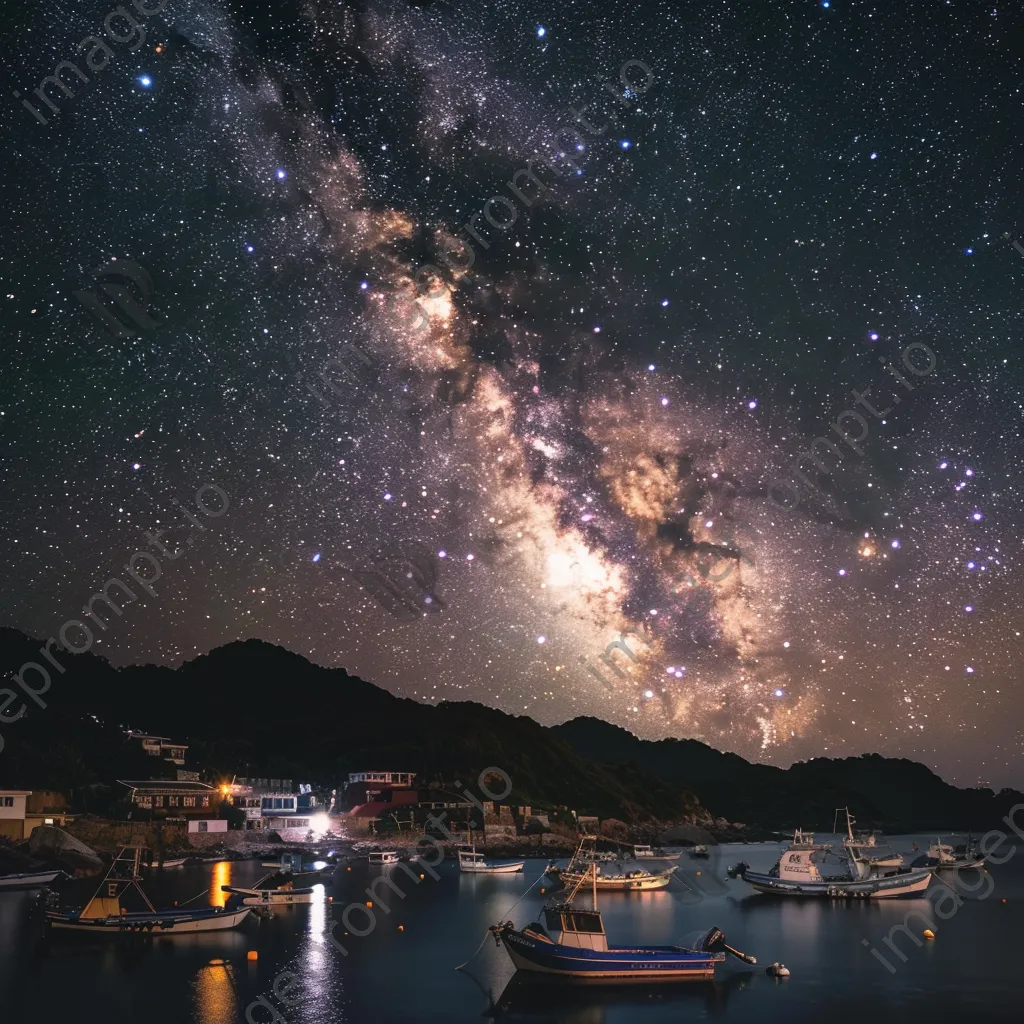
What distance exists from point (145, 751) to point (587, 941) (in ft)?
291

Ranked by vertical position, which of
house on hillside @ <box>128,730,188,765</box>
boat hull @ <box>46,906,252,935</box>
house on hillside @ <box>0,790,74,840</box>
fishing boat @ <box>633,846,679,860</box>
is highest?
house on hillside @ <box>128,730,188,765</box>

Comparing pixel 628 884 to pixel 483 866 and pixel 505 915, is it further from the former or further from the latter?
pixel 505 915

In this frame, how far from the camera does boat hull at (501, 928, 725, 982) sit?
35.2 metres

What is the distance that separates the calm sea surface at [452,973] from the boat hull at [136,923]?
71 cm

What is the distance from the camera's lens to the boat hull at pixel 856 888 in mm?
72250

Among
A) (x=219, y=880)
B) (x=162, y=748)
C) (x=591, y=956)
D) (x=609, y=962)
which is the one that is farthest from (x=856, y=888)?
(x=162, y=748)

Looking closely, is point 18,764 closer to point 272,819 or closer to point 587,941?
point 272,819

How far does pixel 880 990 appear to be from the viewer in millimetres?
38688

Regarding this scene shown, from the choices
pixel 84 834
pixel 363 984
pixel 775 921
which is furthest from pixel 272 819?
pixel 363 984

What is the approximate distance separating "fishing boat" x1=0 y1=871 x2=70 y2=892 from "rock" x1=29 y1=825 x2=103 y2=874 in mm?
3299

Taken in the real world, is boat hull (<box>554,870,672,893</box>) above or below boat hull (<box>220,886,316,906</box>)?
below

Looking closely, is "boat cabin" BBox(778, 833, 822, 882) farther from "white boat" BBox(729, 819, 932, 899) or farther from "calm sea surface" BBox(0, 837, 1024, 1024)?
"calm sea surface" BBox(0, 837, 1024, 1024)

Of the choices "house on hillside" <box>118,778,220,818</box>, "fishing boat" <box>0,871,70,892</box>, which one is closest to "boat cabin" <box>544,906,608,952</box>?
"fishing boat" <box>0,871,70,892</box>

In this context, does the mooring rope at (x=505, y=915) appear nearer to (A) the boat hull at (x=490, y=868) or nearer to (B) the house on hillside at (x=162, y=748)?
(A) the boat hull at (x=490, y=868)
